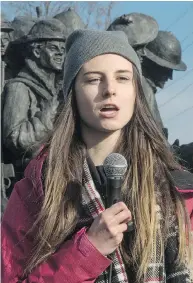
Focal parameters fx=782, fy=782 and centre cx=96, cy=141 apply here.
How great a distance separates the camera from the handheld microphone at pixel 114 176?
1.96 meters

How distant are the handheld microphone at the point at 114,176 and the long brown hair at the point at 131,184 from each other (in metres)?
0.09

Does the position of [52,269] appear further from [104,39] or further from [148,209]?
[104,39]

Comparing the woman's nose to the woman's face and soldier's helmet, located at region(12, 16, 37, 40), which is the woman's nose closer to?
the woman's face

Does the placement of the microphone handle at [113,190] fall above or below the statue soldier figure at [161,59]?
above

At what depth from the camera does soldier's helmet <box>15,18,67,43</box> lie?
716 centimetres

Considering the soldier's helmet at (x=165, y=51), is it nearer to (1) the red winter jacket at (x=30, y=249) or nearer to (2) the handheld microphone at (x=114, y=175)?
(1) the red winter jacket at (x=30, y=249)

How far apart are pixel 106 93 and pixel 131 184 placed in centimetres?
26

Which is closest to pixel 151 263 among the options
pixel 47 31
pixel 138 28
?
pixel 47 31

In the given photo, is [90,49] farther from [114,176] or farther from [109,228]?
[109,228]

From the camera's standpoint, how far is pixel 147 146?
7.44 ft

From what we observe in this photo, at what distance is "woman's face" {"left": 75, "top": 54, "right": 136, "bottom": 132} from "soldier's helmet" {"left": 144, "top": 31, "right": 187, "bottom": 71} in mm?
5691

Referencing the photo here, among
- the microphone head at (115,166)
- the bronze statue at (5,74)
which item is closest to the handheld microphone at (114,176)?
the microphone head at (115,166)

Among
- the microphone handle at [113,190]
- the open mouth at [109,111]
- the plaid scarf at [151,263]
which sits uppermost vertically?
the open mouth at [109,111]

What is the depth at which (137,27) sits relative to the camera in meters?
7.69
